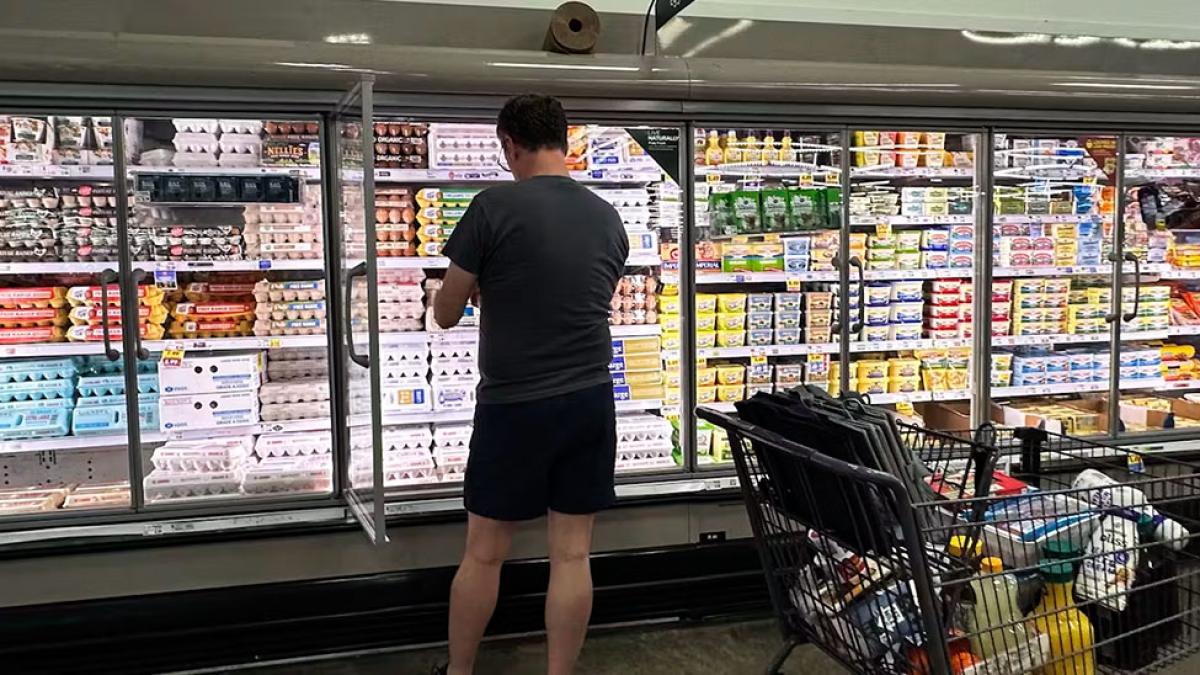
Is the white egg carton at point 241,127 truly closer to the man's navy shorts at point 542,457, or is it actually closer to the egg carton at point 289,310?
the egg carton at point 289,310

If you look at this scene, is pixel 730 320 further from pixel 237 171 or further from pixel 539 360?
pixel 237 171

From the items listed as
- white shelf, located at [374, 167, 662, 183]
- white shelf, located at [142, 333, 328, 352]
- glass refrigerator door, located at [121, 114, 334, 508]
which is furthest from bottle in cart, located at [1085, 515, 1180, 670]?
white shelf, located at [142, 333, 328, 352]

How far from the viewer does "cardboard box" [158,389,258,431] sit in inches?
129

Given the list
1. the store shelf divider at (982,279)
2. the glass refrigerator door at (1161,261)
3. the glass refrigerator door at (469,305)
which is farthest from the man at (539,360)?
the glass refrigerator door at (1161,261)

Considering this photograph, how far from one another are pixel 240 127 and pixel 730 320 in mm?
2089

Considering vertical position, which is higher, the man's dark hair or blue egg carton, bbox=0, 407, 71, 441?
the man's dark hair

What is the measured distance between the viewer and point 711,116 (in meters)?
A: 3.32

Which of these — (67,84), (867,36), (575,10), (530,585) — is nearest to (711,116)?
(575,10)

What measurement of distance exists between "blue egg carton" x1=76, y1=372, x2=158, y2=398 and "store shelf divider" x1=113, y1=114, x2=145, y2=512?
1.01 feet

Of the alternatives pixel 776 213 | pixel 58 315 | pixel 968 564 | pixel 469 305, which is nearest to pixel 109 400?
Result: pixel 58 315

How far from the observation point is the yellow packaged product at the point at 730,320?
3.85 m

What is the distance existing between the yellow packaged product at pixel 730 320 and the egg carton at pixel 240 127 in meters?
1.97

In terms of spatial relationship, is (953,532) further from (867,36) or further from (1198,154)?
(1198,154)

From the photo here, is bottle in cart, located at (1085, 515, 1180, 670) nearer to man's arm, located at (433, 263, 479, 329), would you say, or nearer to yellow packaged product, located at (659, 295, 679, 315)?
man's arm, located at (433, 263, 479, 329)
